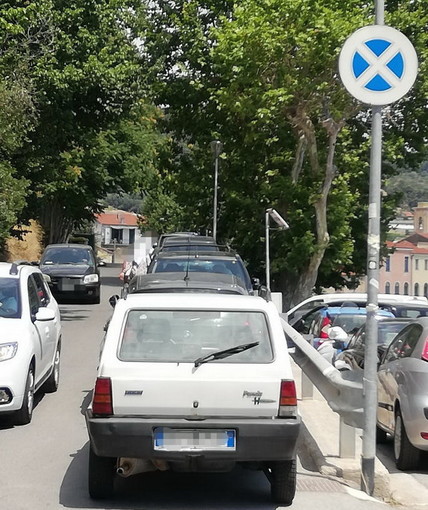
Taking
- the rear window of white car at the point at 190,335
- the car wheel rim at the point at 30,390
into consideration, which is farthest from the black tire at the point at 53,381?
the rear window of white car at the point at 190,335

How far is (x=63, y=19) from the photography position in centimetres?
2203

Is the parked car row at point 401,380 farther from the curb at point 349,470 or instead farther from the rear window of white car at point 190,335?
the rear window of white car at point 190,335

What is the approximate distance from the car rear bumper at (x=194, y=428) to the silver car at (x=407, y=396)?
2221 mm

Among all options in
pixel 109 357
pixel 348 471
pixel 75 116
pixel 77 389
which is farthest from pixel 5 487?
pixel 75 116

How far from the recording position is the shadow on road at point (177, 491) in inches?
283

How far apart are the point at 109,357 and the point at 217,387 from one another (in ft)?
2.70

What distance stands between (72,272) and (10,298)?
14.9 metres

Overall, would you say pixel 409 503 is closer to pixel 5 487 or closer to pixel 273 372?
pixel 273 372

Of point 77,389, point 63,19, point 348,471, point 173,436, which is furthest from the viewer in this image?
point 63,19

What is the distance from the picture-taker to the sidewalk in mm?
7656

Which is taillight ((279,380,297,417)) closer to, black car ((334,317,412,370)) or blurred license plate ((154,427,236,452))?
blurred license plate ((154,427,236,452))

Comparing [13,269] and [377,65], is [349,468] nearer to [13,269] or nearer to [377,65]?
[377,65]

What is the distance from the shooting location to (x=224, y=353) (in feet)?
23.2

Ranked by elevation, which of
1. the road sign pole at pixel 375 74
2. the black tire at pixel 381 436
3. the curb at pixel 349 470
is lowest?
the black tire at pixel 381 436
